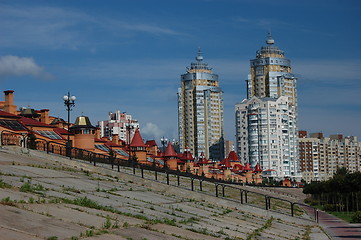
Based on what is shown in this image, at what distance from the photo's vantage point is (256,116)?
6629 inches

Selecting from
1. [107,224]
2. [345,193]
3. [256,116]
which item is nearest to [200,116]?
[256,116]

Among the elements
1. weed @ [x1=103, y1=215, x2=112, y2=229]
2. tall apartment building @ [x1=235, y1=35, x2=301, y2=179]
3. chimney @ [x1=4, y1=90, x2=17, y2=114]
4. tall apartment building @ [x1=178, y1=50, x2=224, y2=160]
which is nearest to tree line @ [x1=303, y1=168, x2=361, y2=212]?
chimney @ [x1=4, y1=90, x2=17, y2=114]

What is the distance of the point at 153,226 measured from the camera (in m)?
15.1

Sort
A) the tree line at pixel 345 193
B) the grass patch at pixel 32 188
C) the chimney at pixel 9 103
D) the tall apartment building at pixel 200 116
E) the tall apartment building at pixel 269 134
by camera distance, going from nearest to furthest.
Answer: the grass patch at pixel 32 188
the chimney at pixel 9 103
the tree line at pixel 345 193
the tall apartment building at pixel 269 134
the tall apartment building at pixel 200 116

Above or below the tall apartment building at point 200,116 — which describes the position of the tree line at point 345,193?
below

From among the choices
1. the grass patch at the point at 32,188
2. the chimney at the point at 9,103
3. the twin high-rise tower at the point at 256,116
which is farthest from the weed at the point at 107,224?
the twin high-rise tower at the point at 256,116

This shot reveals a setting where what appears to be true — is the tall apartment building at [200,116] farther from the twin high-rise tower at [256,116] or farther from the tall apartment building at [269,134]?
the tall apartment building at [269,134]

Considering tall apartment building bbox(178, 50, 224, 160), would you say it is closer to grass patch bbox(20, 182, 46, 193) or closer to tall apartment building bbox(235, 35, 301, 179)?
tall apartment building bbox(235, 35, 301, 179)

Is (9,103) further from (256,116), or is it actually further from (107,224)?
(256,116)

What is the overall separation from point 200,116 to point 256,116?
24.0 m

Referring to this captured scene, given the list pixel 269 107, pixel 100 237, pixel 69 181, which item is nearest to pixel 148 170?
pixel 69 181

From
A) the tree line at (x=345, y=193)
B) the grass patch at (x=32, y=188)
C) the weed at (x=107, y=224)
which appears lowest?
the tree line at (x=345, y=193)

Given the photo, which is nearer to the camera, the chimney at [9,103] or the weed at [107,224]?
the weed at [107,224]

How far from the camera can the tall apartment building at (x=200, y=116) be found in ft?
614
